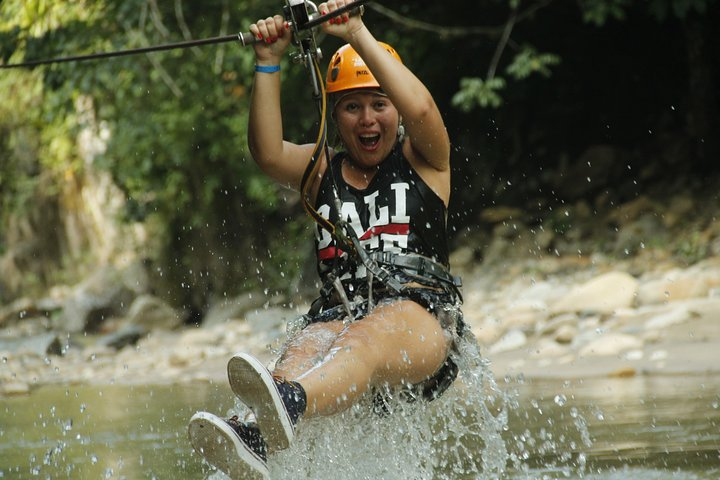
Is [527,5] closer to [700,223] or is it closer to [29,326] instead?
[700,223]

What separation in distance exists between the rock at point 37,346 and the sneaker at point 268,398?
30.6 feet

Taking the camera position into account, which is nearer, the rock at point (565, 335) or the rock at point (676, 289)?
the rock at point (565, 335)

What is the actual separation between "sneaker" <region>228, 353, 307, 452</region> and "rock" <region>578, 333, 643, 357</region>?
455 cm

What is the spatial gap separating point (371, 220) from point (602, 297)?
202 inches

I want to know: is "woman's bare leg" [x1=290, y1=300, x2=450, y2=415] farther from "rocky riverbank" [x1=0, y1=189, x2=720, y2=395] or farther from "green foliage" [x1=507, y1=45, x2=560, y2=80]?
"green foliage" [x1=507, y1=45, x2=560, y2=80]

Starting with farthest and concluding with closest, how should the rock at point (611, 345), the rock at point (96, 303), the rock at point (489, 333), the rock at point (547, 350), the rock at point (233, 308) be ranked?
the rock at point (96, 303), the rock at point (233, 308), the rock at point (489, 333), the rock at point (547, 350), the rock at point (611, 345)

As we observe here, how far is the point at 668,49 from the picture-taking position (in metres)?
12.9

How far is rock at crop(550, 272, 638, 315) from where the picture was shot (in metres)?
8.76

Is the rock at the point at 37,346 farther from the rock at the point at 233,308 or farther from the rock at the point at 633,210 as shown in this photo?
the rock at the point at 633,210

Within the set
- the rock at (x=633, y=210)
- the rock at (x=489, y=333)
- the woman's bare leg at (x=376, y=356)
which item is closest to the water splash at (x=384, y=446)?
the woman's bare leg at (x=376, y=356)

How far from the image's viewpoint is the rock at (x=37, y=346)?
12.1 metres

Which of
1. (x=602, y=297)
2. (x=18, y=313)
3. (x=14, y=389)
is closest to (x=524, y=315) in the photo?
(x=602, y=297)

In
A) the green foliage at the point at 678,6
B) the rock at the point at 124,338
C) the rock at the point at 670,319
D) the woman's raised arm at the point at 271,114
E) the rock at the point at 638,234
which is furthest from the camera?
the rock at the point at 124,338

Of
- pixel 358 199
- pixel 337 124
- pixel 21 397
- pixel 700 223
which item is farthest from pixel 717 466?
pixel 700 223
